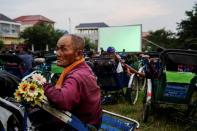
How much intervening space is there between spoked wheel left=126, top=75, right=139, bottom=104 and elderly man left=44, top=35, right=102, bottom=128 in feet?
21.2

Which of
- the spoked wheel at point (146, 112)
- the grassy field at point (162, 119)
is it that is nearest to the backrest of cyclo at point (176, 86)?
the spoked wheel at point (146, 112)

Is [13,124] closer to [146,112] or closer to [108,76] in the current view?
[146,112]

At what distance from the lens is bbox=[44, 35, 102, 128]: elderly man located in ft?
10.8

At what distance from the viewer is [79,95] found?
339cm

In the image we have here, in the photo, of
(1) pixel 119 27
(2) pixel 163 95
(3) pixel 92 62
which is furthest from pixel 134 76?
(1) pixel 119 27

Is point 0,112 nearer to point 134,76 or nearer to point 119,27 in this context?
point 134,76

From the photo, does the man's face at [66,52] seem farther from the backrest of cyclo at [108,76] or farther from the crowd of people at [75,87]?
the backrest of cyclo at [108,76]

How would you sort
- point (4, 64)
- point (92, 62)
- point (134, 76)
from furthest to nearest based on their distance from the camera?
point (4, 64) → point (134, 76) → point (92, 62)

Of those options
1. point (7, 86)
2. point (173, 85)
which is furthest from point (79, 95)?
point (173, 85)

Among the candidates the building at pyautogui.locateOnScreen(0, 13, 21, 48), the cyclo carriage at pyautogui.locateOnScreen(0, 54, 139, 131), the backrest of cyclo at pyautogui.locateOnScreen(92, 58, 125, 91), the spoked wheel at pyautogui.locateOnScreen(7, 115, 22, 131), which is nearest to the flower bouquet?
the cyclo carriage at pyautogui.locateOnScreen(0, 54, 139, 131)

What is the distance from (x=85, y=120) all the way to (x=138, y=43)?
1534 cm

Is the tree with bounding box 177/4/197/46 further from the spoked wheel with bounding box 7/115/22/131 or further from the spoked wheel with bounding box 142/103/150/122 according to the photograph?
the spoked wheel with bounding box 7/115/22/131

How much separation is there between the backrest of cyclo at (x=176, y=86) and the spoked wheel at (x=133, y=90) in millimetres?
2643

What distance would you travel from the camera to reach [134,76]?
10.7 meters
